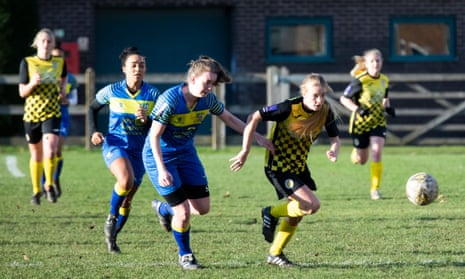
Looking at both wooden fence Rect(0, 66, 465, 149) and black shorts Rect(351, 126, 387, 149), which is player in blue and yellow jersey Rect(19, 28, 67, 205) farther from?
wooden fence Rect(0, 66, 465, 149)

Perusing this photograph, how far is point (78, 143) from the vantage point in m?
21.2

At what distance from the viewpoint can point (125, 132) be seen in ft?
29.6

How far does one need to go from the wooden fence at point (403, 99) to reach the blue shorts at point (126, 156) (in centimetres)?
1146

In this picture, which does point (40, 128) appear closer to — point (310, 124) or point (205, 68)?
point (205, 68)

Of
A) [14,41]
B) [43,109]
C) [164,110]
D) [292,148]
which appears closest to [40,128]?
[43,109]

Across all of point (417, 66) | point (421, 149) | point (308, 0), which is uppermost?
point (308, 0)

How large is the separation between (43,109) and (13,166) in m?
5.83

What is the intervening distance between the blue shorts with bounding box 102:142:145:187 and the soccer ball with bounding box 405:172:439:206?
2.46 metres

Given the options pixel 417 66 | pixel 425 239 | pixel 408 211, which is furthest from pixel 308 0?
pixel 425 239

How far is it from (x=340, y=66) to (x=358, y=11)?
1.27 m

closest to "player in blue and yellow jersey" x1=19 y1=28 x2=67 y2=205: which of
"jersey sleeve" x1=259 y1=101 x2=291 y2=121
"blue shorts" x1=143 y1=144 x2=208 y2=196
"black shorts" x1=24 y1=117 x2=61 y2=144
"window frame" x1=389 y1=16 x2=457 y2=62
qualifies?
"black shorts" x1=24 y1=117 x2=61 y2=144

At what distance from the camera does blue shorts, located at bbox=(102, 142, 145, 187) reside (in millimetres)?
8930

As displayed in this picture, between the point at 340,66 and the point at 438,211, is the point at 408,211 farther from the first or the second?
the point at 340,66

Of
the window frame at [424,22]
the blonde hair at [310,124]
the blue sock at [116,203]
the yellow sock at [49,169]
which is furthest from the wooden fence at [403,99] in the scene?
the blonde hair at [310,124]
